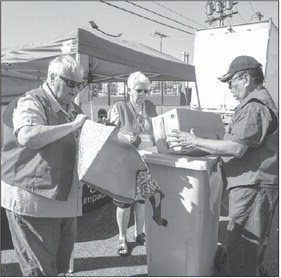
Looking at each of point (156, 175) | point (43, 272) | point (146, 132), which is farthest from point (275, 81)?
point (43, 272)

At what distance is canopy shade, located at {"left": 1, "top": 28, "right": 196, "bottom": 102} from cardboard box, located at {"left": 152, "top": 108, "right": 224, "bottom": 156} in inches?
46.1

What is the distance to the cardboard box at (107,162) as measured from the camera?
1.63 meters

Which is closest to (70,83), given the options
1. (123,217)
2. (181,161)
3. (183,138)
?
(183,138)

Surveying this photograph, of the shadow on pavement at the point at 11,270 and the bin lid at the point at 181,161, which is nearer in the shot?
the bin lid at the point at 181,161

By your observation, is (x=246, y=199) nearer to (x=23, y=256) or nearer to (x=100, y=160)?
(x=100, y=160)

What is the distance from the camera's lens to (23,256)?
1.71 meters

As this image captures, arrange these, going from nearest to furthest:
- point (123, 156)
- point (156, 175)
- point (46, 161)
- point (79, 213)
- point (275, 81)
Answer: point (46, 161) → point (123, 156) → point (79, 213) → point (156, 175) → point (275, 81)

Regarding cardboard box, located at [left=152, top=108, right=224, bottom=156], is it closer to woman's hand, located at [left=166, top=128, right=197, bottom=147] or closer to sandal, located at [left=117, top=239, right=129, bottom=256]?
woman's hand, located at [left=166, top=128, right=197, bottom=147]

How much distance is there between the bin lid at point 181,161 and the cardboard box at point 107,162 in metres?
0.40

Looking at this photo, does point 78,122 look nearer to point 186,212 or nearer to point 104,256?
point 186,212

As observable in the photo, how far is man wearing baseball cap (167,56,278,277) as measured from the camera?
1.85 metres

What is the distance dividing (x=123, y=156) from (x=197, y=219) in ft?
2.60

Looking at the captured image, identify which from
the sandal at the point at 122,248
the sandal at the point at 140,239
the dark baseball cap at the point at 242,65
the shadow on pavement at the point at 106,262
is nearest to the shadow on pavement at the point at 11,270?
the shadow on pavement at the point at 106,262

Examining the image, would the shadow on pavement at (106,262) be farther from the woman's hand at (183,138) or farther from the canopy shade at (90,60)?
the canopy shade at (90,60)
